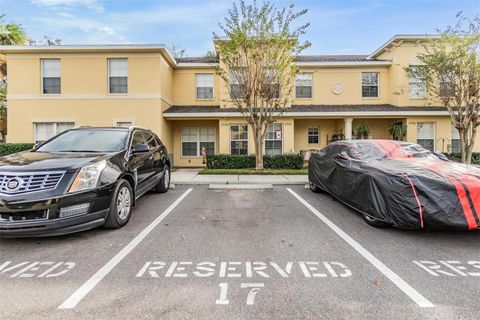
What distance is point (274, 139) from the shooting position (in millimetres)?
14711

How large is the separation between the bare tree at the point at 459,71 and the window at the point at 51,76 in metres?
Result: 17.7

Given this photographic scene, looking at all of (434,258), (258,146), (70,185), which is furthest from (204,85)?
(434,258)

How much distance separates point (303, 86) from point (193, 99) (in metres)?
6.43

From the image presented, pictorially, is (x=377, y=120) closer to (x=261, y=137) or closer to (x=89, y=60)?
(x=261, y=137)

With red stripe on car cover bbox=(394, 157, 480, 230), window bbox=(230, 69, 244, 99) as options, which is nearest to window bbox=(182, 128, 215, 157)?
window bbox=(230, 69, 244, 99)

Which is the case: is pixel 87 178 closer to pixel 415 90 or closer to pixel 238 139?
pixel 238 139

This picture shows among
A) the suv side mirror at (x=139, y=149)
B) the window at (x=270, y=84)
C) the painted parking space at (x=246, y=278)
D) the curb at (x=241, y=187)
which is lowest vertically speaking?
the painted parking space at (x=246, y=278)

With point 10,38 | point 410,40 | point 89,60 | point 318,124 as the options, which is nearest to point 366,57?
point 410,40

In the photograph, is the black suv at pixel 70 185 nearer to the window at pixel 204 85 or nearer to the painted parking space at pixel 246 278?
the painted parking space at pixel 246 278

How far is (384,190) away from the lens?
4.55m

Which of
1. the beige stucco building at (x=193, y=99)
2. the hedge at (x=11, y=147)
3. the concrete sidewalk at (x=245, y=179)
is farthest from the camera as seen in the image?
the beige stucco building at (x=193, y=99)

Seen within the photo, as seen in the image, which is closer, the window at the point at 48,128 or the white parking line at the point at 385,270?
the white parking line at the point at 385,270

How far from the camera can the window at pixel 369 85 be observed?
1566cm

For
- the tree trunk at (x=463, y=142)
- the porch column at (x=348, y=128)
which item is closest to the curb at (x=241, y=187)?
the porch column at (x=348, y=128)
